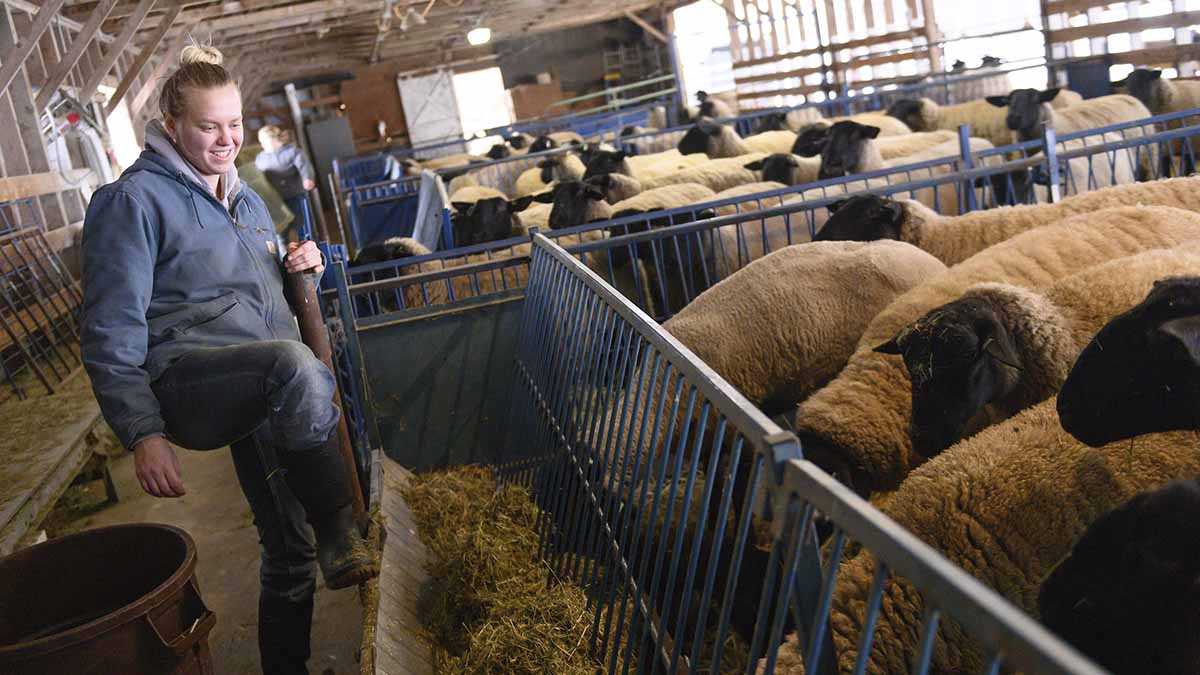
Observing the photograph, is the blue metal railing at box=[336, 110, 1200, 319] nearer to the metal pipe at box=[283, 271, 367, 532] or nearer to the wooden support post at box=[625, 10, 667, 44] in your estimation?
the metal pipe at box=[283, 271, 367, 532]

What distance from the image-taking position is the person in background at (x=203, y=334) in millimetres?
2328

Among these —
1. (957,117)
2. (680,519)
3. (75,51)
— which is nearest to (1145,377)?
(680,519)

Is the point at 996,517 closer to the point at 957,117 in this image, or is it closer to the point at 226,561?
Result: the point at 226,561

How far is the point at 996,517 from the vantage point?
Answer: 2396 mm

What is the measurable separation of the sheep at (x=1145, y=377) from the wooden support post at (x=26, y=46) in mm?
7070

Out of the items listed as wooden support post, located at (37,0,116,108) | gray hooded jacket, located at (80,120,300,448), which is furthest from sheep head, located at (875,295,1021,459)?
wooden support post, located at (37,0,116,108)

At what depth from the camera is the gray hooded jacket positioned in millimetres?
2314

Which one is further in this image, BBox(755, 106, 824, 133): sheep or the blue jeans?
BBox(755, 106, 824, 133): sheep

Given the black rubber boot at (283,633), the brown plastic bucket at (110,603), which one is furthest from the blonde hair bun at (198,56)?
the black rubber boot at (283,633)

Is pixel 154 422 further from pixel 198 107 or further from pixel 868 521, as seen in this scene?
pixel 868 521

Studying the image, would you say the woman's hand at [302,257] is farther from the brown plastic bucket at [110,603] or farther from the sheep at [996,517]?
the sheep at [996,517]

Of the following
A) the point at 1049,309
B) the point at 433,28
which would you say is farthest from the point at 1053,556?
the point at 433,28

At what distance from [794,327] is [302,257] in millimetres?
2285

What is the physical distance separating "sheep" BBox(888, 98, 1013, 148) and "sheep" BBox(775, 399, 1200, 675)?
8.56 metres
